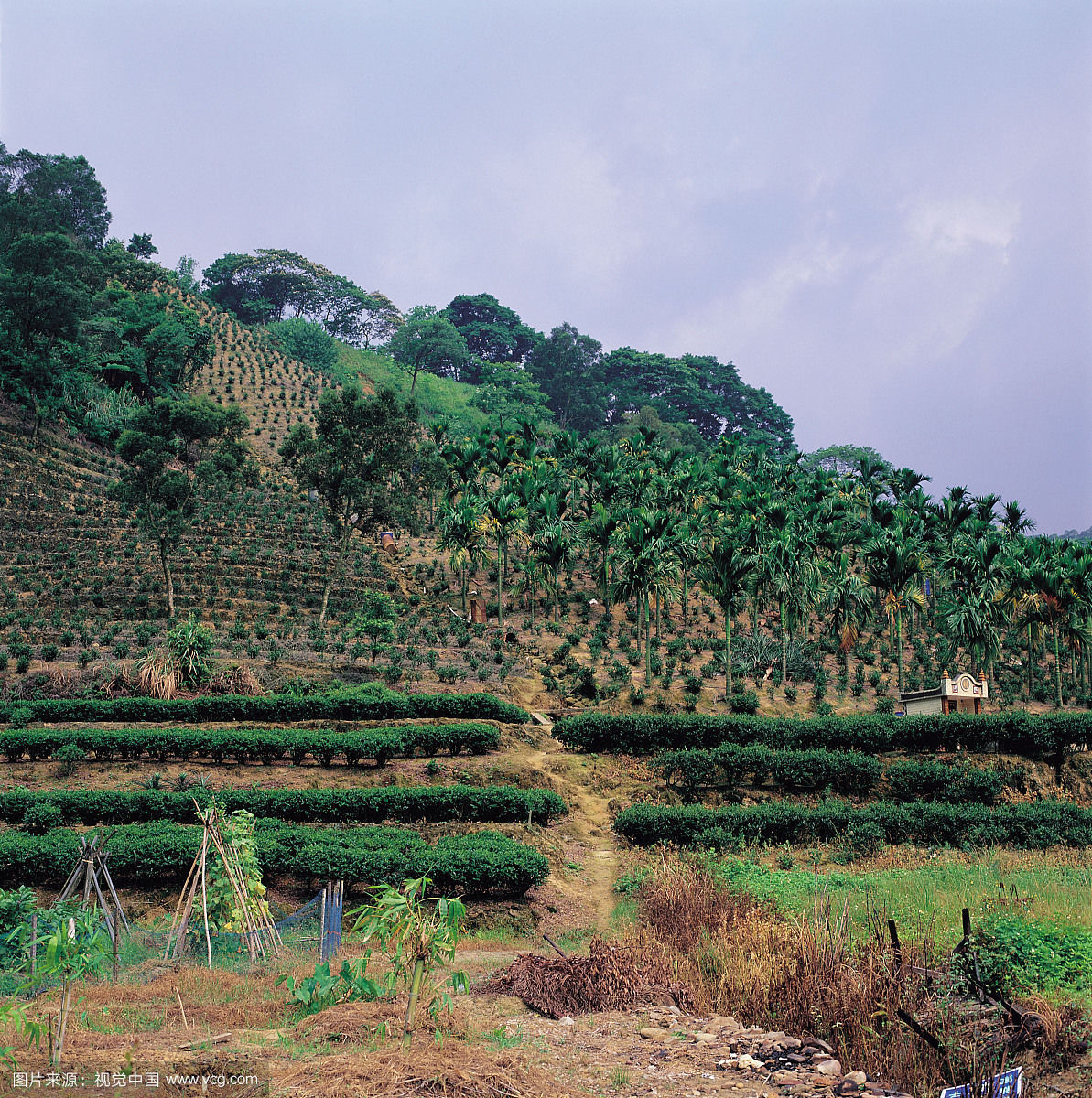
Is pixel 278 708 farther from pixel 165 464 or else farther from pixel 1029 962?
pixel 1029 962

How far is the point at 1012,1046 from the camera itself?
321 inches

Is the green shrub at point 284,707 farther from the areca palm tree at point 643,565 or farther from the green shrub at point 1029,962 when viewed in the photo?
the green shrub at point 1029,962

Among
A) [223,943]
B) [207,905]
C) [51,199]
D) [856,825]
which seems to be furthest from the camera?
[51,199]

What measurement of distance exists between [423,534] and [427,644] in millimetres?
20568

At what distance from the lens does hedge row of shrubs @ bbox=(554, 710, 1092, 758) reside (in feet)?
81.4

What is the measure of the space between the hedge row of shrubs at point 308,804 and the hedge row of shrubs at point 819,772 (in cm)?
409

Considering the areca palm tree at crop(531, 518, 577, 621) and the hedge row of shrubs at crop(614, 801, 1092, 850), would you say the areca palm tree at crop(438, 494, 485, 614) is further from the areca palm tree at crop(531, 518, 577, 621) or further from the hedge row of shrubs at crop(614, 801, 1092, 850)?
the hedge row of shrubs at crop(614, 801, 1092, 850)

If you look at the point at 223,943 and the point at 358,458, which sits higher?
the point at 358,458

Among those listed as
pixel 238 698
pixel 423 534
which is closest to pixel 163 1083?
pixel 238 698

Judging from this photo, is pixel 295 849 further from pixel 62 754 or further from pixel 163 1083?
pixel 163 1083

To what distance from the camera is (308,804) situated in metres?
19.1

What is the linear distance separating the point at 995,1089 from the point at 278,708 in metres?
20.7

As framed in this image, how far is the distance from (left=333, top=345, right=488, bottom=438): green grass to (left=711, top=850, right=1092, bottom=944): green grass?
7802 cm

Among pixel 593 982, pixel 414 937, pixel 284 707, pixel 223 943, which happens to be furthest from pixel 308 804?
pixel 414 937
